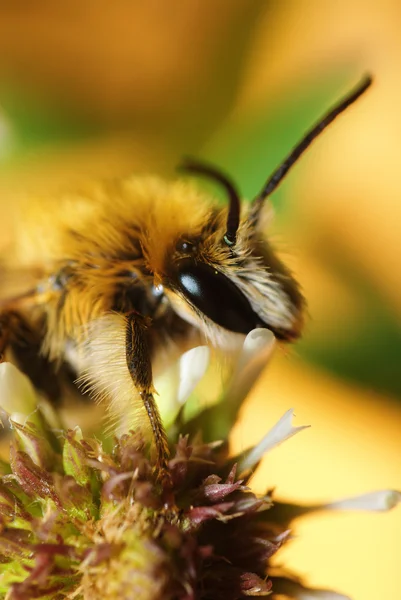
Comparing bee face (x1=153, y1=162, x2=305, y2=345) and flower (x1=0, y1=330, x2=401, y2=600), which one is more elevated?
bee face (x1=153, y1=162, x2=305, y2=345)

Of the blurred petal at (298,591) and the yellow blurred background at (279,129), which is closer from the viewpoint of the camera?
the blurred petal at (298,591)

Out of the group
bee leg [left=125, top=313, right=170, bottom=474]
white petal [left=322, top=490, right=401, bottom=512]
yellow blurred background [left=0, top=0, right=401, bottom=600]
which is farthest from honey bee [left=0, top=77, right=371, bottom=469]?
yellow blurred background [left=0, top=0, right=401, bottom=600]

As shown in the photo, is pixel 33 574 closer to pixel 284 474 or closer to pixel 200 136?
pixel 284 474

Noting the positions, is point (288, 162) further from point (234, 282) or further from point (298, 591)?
point (298, 591)

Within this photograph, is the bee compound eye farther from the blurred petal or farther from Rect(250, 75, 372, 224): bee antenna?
the blurred petal

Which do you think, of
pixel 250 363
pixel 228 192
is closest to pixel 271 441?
pixel 250 363

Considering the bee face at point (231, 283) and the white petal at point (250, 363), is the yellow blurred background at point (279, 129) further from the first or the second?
the bee face at point (231, 283)

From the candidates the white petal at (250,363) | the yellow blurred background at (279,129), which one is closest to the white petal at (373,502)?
the white petal at (250,363)
